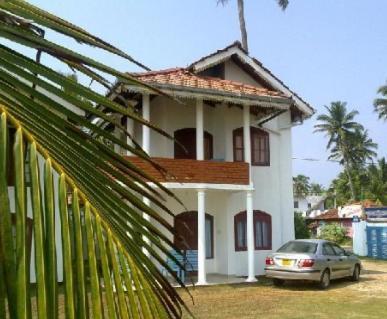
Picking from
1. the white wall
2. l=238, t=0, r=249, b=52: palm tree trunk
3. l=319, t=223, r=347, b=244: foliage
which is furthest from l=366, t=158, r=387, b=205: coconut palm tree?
the white wall

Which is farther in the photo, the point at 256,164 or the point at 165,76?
the point at 256,164

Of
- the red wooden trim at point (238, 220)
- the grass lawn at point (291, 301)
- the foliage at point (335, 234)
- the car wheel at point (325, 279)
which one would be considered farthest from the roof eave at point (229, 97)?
the foliage at point (335, 234)

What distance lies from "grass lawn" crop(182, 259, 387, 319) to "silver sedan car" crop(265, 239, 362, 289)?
0.38 meters

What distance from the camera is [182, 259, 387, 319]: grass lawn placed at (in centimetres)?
1046

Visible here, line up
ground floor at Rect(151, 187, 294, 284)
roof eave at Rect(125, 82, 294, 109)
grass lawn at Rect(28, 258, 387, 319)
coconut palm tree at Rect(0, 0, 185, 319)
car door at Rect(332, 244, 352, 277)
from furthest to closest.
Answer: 1. ground floor at Rect(151, 187, 294, 284)
2. car door at Rect(332, 244, 352, 277)
3. roof eave at Rect(125, 82, 294, 109)
4. grass lawn at Rect(28, 258, 387, 319)
5. coconut palm tree at Rect(0, 0, 185, 319)

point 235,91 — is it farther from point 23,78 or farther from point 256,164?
point 23,78

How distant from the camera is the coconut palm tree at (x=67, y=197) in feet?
2.39

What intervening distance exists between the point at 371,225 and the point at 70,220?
27.0 m

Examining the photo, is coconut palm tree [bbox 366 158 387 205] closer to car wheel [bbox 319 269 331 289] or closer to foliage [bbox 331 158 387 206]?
foliage [bbox 331 158 387 206]

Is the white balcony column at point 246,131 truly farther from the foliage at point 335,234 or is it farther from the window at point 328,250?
the foliage at point 335,234

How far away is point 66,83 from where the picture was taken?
3.16 feet

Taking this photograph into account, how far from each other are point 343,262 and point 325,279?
4.12 feet

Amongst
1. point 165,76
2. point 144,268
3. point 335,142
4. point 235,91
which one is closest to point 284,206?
point 235,91

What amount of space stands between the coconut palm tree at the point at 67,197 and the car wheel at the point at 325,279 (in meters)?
14.1
